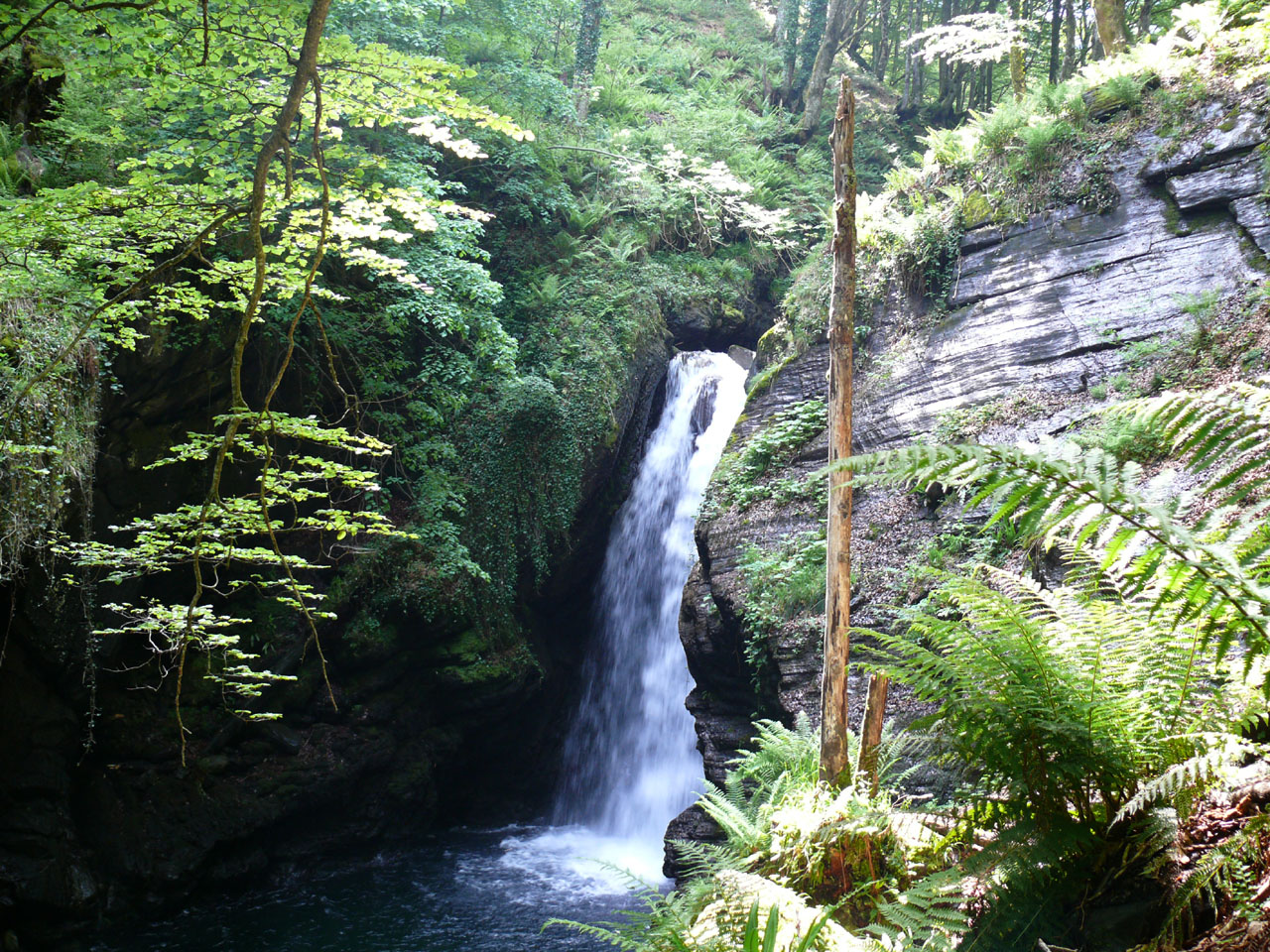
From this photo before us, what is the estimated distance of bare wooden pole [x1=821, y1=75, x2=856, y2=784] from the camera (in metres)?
4.59

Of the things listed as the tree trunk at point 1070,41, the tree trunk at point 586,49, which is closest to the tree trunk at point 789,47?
the tree trunk at point 586,49

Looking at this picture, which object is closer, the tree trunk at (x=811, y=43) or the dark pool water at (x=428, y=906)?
the dark pool water at (x=428, y=906)

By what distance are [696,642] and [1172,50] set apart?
8.67 meters

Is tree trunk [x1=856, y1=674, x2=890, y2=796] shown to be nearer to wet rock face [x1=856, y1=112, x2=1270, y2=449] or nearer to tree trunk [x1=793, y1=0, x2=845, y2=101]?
wet rock face [x1=856, y1=112, x2=1270, y2=449]

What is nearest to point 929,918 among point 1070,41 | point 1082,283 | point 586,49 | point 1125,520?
point 1125,520

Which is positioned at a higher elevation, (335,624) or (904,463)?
A: (904,463)

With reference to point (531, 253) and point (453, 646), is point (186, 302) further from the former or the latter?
point (531, 253)

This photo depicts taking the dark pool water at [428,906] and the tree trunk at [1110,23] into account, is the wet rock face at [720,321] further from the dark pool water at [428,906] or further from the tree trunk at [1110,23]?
the dark pool water at [428,906]

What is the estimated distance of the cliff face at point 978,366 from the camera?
23.6 ft

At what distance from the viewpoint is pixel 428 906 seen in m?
8.37

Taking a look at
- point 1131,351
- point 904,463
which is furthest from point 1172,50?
point 904,463

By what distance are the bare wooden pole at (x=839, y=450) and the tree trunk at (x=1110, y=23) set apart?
7427mm

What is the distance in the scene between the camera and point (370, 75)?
4137 mm

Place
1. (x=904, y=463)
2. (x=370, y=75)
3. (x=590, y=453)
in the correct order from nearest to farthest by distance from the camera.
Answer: (x=904, y=463) < (x=370, y=75) < (x=590, y=453)
